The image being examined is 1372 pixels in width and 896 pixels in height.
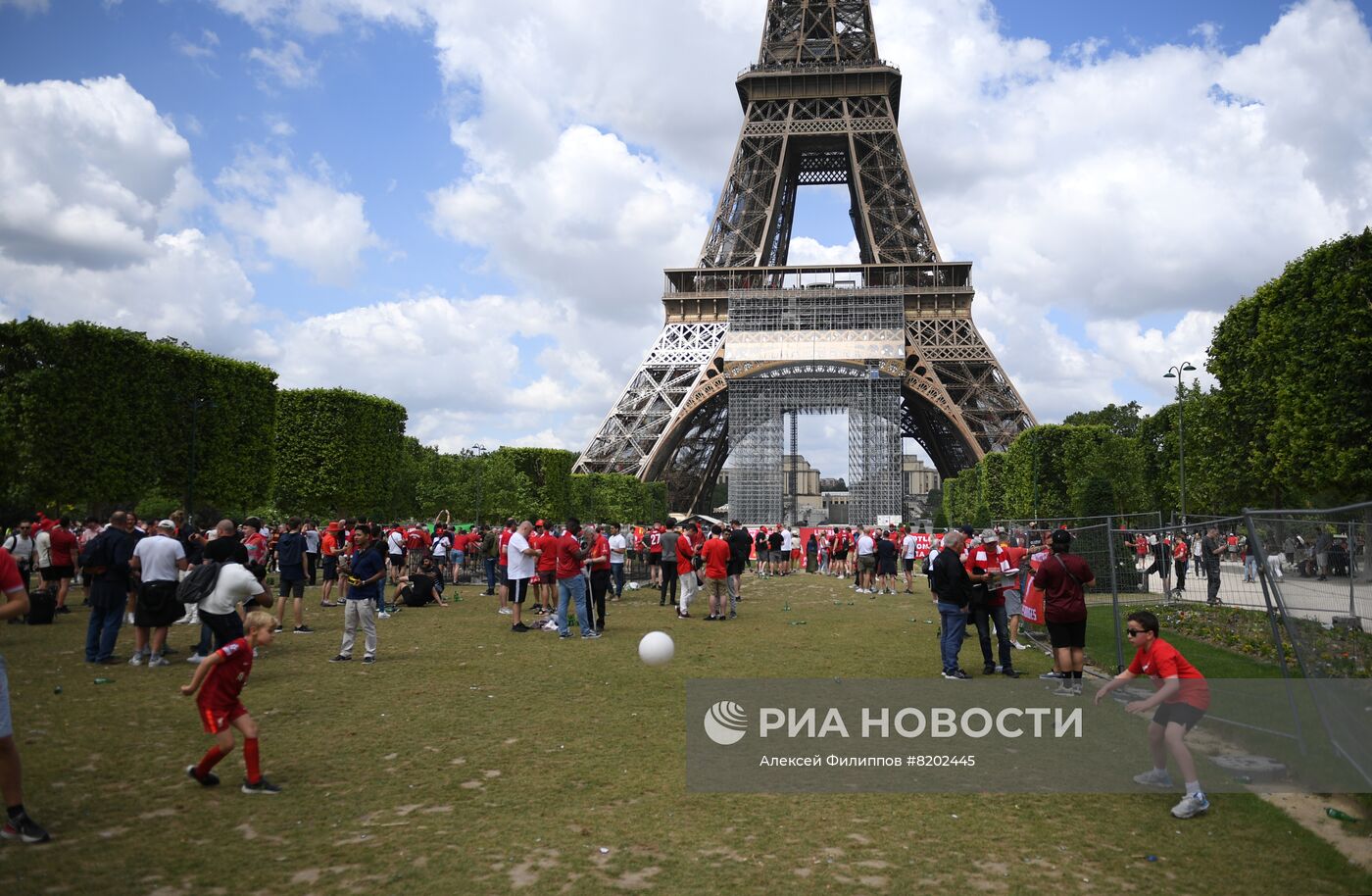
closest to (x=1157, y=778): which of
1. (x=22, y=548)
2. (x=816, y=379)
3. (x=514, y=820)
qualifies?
(x=514, y=820)

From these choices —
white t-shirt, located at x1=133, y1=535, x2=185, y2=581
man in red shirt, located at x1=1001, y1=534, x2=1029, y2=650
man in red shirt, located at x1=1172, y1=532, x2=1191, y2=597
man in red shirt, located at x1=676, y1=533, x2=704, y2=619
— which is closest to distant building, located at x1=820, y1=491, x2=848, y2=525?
man in red shirt, located at x1=676, y1=533, x2=704, y2=619

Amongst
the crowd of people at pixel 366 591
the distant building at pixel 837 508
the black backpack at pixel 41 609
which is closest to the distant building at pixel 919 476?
the distant building at pixel 837 508

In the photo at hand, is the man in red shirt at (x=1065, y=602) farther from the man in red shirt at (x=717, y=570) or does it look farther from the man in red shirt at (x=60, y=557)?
the man in red shirt at (x=60, y=557)

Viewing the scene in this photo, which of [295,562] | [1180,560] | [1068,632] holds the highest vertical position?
[1180,560]

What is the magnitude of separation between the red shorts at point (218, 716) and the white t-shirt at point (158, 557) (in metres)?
5.36

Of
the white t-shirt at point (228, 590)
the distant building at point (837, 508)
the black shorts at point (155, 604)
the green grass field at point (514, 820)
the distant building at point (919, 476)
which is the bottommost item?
the green grass field at point (514, 820)

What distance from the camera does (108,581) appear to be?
11234 mm

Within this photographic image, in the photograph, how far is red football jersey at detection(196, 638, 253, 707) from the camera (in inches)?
244

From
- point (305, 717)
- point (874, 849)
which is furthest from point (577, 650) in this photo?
point (874, 849)

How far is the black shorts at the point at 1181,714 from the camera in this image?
6.16 meters

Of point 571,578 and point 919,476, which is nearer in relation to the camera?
point 571,578

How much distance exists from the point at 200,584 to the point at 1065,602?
8682mm

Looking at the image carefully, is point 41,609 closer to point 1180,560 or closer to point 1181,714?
point 1181,714

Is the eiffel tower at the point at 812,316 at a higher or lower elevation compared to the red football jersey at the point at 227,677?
higher
